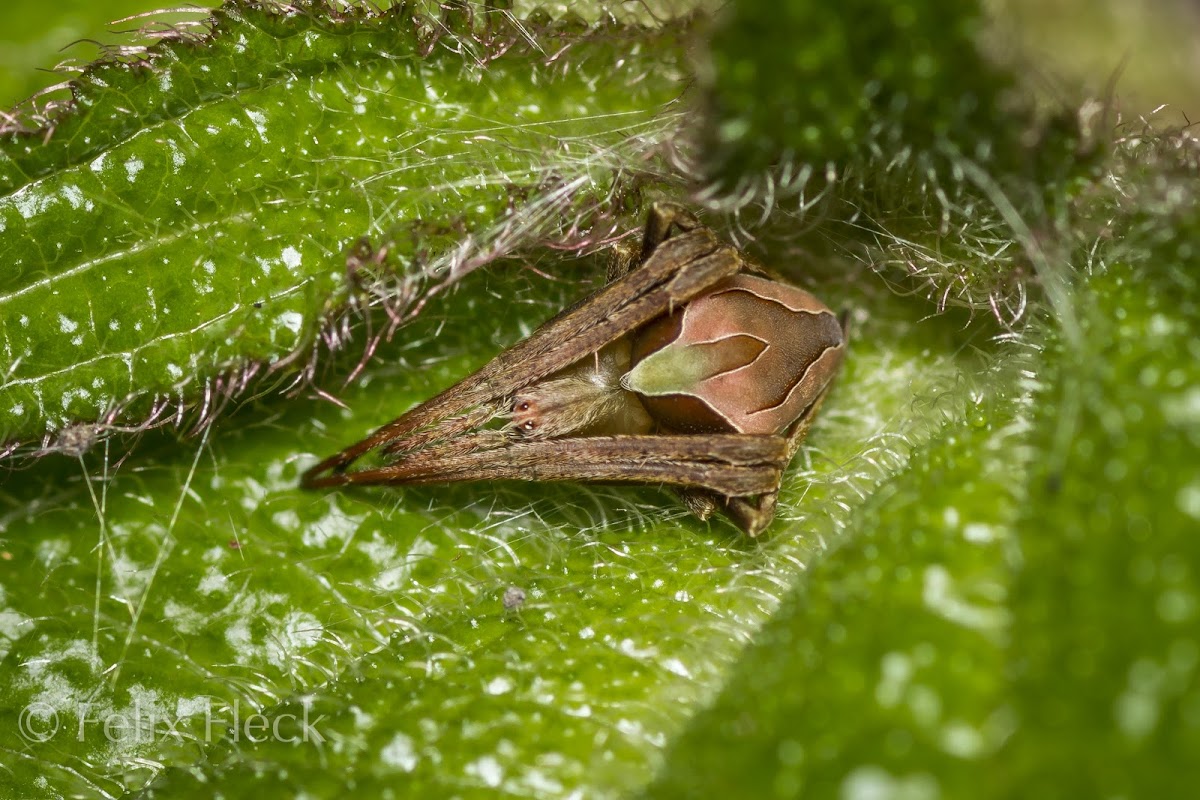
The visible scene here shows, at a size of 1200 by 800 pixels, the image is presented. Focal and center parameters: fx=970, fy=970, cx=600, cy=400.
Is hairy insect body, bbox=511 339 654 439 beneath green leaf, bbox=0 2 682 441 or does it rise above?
beneath

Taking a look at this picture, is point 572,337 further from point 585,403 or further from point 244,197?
point 244,197

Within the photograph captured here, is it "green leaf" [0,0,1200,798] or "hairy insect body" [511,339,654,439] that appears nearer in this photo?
"green leaf" [0,0,1200,798]

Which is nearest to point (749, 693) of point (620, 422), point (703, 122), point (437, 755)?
point (437, 755)

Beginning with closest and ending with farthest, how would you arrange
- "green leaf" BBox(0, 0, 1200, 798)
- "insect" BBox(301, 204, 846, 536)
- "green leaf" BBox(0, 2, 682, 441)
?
"green leaf" BBox(0, 0, 1200, 798) < "green leaf" BBox(0, 2, 682, 441) < "insect" BBox(301, 204, 846, 536)

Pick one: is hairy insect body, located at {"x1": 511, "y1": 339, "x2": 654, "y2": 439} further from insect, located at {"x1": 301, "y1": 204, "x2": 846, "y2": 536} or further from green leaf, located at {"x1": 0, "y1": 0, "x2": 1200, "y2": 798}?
green leaf, located at {"x1": 0, "y1": 0, "x2": 1200, "y2": 798}

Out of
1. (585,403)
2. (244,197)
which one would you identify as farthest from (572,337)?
(244,197)

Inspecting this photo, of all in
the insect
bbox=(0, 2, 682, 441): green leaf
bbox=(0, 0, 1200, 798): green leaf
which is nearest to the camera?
bbox=(0, 0, 1200, 798): green leaf

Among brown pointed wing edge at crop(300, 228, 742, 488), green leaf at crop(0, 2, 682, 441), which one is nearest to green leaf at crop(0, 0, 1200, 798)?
green leaf at crop(0, 2, 682, 441)

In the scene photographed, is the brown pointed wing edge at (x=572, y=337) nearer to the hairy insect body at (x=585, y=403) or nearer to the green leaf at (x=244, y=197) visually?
the hairy insect body at (x=585, y=403)
